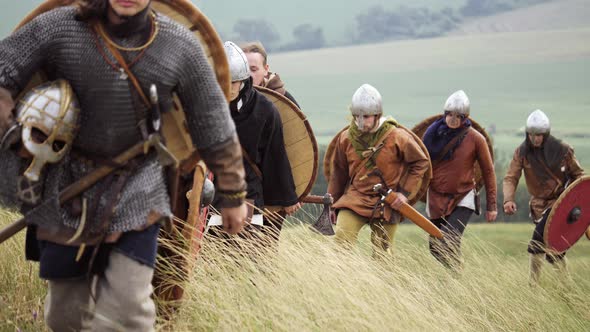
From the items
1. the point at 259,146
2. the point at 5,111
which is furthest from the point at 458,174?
the point at 5,111

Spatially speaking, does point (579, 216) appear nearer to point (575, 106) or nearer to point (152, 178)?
point (152, 178)

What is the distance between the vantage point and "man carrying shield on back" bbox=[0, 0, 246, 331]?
149 inches

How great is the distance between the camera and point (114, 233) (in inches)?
151

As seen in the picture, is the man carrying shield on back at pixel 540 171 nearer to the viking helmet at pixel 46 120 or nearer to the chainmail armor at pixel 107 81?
the chainmail armor at pixel 107 81

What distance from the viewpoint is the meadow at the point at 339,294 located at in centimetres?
465

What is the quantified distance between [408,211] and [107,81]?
15.1ft

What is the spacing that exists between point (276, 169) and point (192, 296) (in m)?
1.72

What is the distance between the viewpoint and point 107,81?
3756mm

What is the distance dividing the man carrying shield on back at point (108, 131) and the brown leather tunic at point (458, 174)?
5.30 meters

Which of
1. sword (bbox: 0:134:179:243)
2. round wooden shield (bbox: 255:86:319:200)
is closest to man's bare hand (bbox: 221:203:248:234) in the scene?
sword (bbox: 0:134:179:243)

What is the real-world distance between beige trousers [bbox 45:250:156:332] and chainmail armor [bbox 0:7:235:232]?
161 mm

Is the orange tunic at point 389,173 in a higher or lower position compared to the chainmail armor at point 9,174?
lower

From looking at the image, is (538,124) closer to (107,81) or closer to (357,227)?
(357,227)

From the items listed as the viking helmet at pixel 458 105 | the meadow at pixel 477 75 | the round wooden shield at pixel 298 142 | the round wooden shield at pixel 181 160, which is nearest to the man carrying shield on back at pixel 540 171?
the viking helmet at pixel 458 105
